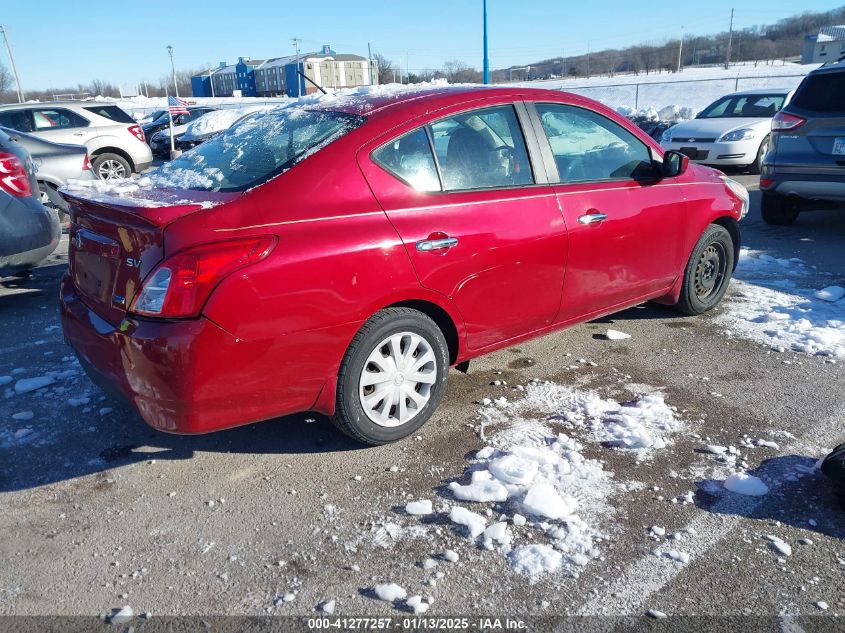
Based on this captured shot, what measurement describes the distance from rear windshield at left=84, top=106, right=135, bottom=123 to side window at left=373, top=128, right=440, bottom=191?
1138 cm

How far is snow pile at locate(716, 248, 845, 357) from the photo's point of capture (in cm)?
474

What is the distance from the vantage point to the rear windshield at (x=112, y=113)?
41.9ft

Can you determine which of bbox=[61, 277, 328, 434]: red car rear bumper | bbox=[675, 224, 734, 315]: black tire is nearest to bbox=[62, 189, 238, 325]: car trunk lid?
bbox=[61, 277, 328, 434]: red car rear bumper

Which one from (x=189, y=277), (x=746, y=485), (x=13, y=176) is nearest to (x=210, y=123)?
(x=13, y=176)

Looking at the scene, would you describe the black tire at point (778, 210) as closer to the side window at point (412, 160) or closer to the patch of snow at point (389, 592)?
the side window at point (412, 160)

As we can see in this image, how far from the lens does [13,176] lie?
5.60 meters

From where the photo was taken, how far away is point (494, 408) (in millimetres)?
3879

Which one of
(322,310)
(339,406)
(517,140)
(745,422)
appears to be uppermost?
(517,140)

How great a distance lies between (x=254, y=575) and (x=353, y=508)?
1.79 ft

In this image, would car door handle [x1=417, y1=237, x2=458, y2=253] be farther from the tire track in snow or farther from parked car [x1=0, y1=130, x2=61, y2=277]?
parked car [x1=0, y1=130, x2=61, y2=277]

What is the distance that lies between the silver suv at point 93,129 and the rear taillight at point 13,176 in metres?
6.84

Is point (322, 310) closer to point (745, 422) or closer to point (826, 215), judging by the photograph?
point (745, 422)

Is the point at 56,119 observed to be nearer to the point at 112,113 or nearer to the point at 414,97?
the point at 112,113

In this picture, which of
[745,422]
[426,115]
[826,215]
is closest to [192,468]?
[426,115]
